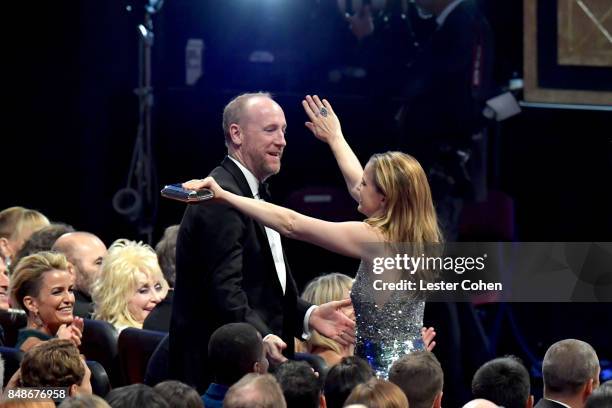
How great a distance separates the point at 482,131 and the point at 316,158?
3.52ft

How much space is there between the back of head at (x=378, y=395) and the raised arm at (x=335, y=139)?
1.32m

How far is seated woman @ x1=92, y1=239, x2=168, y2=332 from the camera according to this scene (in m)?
5.62

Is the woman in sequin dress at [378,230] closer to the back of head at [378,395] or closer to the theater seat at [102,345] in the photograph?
the back of head at [378,395]

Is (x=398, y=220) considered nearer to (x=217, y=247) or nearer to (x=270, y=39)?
(x=217, y=247)

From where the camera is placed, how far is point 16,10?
Result: 26.6 ft

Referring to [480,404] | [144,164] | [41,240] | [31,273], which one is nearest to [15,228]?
[41,240]

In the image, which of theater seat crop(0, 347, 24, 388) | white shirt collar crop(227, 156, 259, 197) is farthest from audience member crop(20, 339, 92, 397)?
white shirt collar crop(227, 156, 259, 197)

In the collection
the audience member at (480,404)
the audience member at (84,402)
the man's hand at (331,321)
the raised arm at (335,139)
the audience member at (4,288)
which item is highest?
the raised arm at (335,139)

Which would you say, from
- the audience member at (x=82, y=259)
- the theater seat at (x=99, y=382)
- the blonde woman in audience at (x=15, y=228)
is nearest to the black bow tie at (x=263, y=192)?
the theater seat at (x=99, y=382)

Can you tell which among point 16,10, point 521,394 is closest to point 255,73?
point 16,10

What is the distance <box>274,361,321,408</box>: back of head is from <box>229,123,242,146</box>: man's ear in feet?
3.48

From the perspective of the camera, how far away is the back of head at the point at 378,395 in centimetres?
343

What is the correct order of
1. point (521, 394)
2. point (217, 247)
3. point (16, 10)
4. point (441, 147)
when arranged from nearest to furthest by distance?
1. point (521, 394)
2. point (217, 247)
3. point (441, 147)
4. point (16, 10)

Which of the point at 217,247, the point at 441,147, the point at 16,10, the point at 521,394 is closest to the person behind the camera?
the point at 521,394
